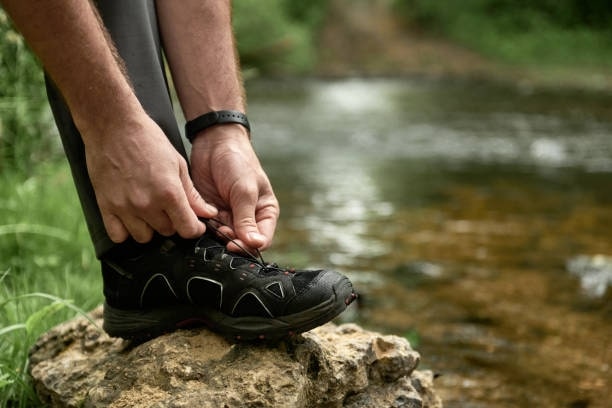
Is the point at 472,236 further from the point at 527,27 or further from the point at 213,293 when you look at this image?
the point at 527,27

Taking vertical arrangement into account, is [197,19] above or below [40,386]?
above

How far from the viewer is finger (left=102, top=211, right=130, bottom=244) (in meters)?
1.52

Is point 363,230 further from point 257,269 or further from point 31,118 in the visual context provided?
point 257,269

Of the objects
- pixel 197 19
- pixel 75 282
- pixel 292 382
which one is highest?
pixel 197 19

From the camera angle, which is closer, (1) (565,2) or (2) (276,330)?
(2) (276,330)

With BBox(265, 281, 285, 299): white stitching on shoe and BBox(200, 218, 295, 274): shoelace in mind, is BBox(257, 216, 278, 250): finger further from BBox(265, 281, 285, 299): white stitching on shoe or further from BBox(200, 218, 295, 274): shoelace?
BBox(265, 281, 285, 299): white stitching on shoe

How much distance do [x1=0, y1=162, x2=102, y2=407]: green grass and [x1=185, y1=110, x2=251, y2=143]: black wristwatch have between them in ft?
1.86

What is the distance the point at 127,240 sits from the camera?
1588 millimetres

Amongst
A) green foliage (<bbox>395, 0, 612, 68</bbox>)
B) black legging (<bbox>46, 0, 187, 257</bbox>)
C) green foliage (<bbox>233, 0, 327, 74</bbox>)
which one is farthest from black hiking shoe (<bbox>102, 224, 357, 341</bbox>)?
green foliage (<bbox>395, 0, 612, 68</bbox>)

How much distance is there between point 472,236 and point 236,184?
3108 millimetres

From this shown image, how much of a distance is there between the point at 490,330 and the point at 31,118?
2434mm

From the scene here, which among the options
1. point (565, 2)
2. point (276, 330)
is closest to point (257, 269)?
point (276, 330)

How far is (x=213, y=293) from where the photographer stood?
153cm

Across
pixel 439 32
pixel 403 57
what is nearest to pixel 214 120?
pixel 403 57
